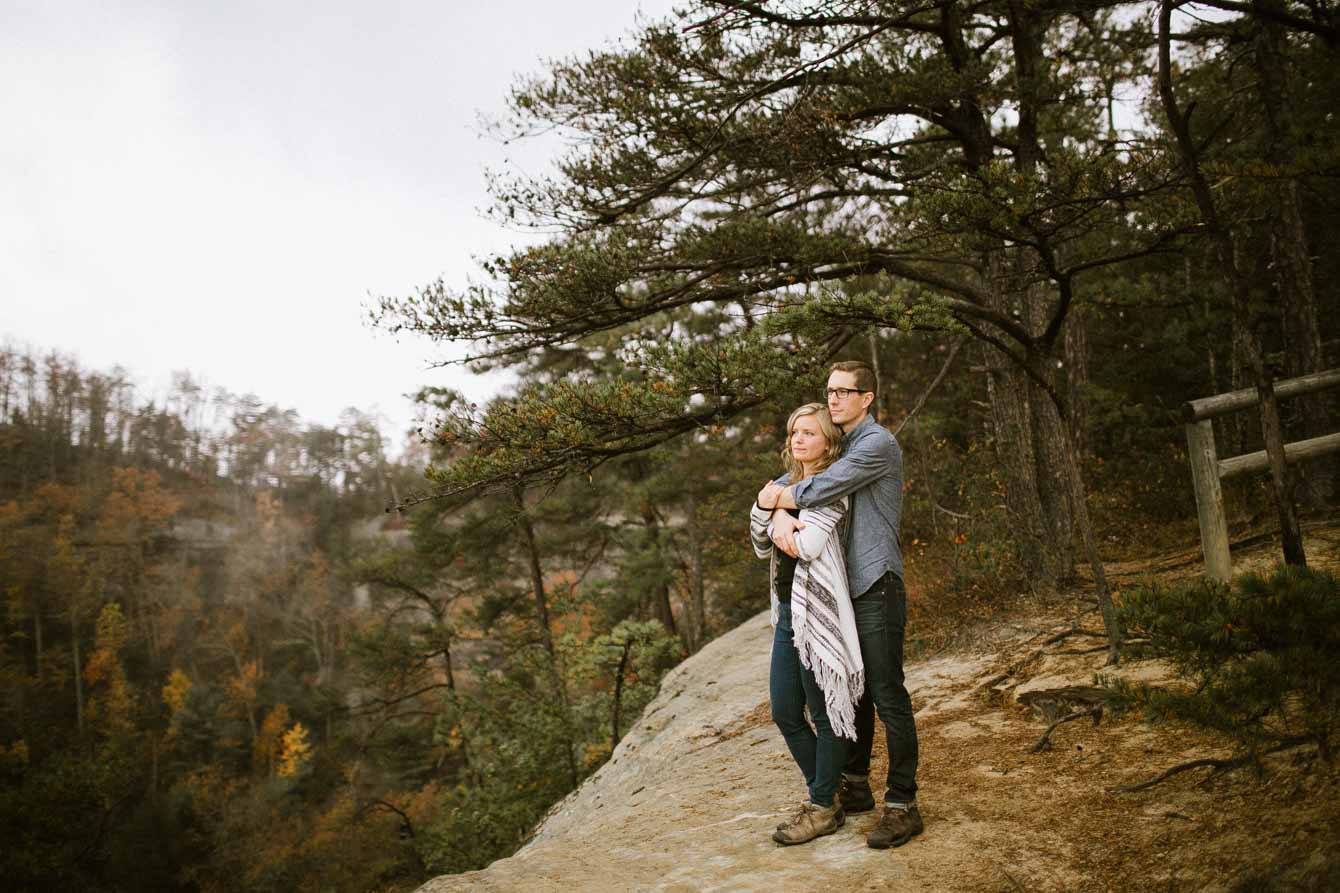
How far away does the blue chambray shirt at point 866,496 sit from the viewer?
301cm

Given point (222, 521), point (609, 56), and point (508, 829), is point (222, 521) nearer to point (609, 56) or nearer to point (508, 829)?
point (508, 829)

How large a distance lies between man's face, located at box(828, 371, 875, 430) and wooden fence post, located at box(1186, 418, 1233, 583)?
2.91m

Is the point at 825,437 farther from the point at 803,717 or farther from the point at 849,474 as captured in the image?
the point at 803,717

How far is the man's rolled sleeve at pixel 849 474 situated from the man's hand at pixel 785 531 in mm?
98

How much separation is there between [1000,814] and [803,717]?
34.5 inches

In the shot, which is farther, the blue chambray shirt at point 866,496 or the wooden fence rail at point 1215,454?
the wooden fence rail at point 1215,454

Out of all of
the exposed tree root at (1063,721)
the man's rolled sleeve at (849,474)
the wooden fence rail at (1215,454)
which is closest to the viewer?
the man's rolled sleeve at (849,474)

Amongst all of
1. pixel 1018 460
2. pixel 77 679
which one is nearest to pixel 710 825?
pixel 1018 460

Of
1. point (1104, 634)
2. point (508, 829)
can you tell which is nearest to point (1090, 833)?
point (1104, 634)

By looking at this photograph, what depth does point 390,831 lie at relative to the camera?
68.4 feet

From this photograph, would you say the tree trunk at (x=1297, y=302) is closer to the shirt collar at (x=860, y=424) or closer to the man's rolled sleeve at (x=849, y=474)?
the shirt collar at (x=860, y=424)

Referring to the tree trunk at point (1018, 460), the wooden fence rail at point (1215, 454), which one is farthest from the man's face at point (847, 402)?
the tree trunk at point (1018, 460)

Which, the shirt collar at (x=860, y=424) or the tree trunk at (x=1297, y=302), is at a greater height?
the tree trunk at (x=1297, y=302)

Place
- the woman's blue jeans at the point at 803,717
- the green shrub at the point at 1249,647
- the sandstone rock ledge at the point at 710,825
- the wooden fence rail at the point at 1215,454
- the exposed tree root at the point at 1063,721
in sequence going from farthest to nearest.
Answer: the wooden fence rail at the point at 1215,454, the exposed tree root at the point at 1063,721, the woman's blue jeans at the point at 803,717, the sandstone rock ledge at the point at 710,825, the green shrub at the point at 1249,647
